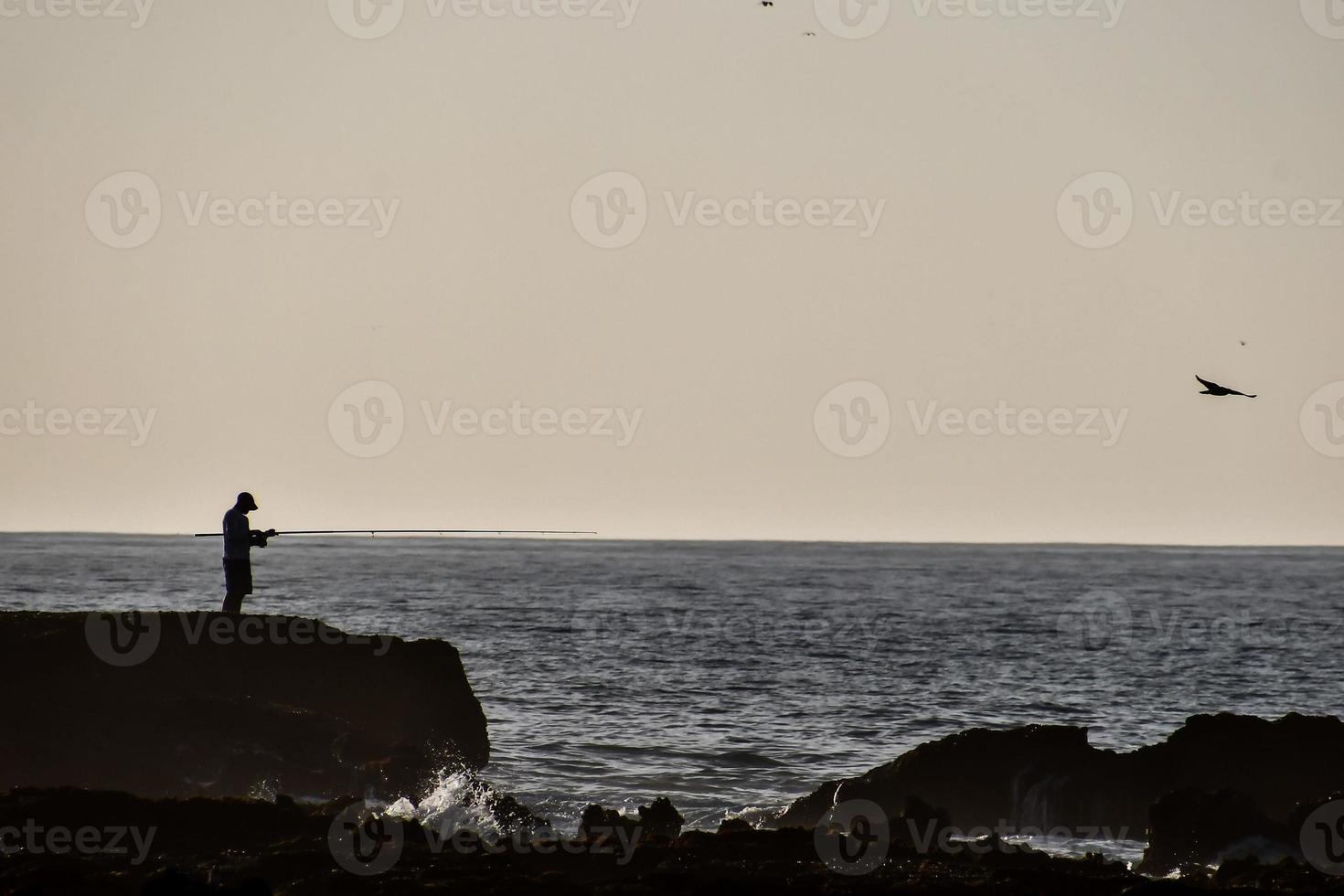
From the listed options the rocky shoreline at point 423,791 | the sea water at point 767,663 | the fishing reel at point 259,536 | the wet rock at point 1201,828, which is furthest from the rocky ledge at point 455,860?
the fishing reel at point 259,536

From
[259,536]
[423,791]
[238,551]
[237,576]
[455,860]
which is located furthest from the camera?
[259,536]

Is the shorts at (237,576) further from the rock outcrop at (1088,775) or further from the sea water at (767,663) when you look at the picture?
the rock outcrop at (1088,775)

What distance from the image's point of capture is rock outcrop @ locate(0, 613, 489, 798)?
746 inches

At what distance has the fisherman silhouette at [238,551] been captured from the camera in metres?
20.7

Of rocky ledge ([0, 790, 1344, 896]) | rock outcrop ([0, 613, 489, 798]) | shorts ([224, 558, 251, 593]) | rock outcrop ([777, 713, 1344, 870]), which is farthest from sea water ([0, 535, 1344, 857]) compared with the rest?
rocky ledge ([0, 790, 1344, 896])

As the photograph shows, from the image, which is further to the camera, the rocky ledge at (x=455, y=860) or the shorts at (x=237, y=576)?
the shorts at (x=237, y=576)

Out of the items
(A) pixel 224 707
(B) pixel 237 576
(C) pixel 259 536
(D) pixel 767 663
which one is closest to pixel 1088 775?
(A) pixel 224 707

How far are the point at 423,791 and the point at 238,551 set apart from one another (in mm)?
4303

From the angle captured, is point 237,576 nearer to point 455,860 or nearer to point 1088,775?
point 455,860

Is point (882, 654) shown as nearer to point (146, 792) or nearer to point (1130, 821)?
point (1130, 821)

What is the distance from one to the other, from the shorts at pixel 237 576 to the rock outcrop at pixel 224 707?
495 millimetres

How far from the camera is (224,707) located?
20000 mm

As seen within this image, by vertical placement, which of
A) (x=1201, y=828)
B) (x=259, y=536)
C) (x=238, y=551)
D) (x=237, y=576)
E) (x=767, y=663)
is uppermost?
(x=259, y=536)

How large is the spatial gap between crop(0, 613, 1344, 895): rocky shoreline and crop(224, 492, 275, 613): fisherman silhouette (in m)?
0.44
